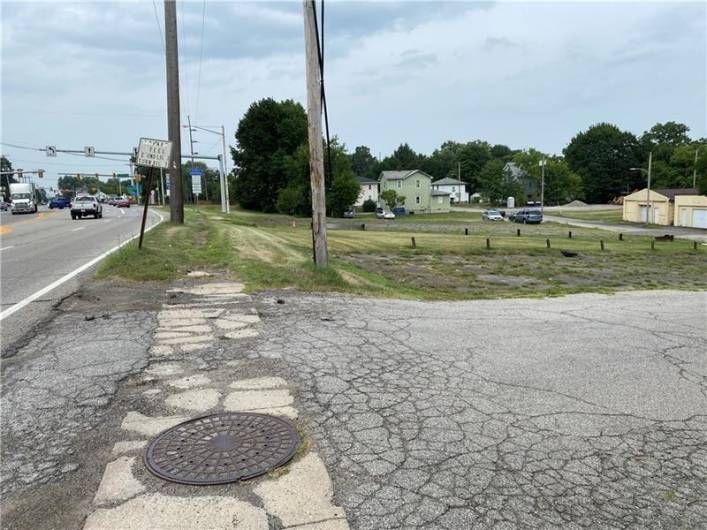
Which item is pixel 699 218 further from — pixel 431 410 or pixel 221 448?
pixel 221 448

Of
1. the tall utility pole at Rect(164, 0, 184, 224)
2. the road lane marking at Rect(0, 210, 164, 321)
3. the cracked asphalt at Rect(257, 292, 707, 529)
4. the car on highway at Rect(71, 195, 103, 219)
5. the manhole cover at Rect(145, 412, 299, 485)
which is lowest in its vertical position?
the cracked asphalt at Rect(257, 292, 707, 529)

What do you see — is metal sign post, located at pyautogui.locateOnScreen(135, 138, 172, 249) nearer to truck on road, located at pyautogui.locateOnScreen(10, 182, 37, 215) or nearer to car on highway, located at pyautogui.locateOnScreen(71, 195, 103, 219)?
car on highway, located at pyautogui.locateOnScreen(71, 195, 103, 219)

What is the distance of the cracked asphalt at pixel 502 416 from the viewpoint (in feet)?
10.6

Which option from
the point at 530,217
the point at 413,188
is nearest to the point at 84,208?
the point at 530,217

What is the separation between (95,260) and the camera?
12.9 m

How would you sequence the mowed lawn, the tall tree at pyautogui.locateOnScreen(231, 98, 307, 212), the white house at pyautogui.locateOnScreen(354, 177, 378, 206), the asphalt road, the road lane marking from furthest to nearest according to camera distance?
1. the white house at pyautogui.locateOnScreen(354, 177, 378, 206)
2. the tall tree at pyautogui.locateOnScreen(231, 98, 307, 212)
3. the mowed lawn
4. the road lane marking
5. the asphalt road

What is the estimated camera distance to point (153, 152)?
1173cm

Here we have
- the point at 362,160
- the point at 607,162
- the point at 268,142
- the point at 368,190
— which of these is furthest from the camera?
the point at 362,160

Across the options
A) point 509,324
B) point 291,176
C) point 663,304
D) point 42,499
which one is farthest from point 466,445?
point 291,176

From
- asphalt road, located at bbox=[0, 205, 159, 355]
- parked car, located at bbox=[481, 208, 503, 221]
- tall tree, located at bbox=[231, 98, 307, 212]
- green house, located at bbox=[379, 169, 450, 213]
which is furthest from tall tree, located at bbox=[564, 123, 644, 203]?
asphalt road, located at bbox=[0, 205, 159, 355]

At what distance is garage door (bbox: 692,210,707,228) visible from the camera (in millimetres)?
55000

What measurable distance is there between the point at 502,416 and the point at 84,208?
36.2 m

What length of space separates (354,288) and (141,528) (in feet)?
25.0

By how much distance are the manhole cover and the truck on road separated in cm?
5252
